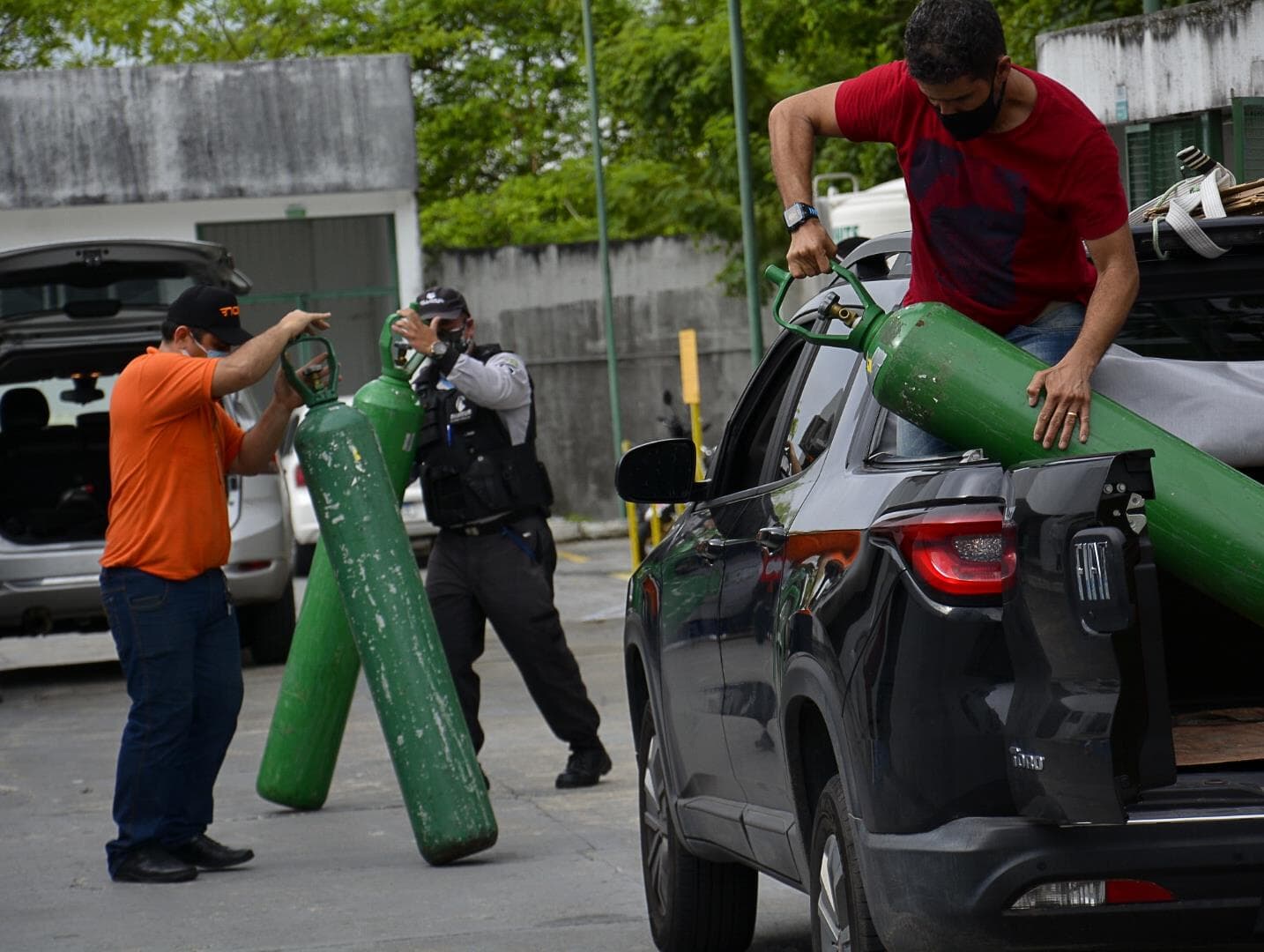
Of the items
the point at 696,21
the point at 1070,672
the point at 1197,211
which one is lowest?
the point at 1070,672

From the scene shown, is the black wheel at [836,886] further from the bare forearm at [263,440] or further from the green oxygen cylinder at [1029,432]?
the bare forearm at [263,440]

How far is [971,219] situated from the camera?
176 inches

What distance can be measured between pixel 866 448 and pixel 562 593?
1380 cm

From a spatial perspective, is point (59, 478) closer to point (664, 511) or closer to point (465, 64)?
point (664, 511)

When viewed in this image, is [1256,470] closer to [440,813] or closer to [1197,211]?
[1197,211]

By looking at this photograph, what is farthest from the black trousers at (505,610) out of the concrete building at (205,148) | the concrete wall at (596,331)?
the concrete wall at (596,331)

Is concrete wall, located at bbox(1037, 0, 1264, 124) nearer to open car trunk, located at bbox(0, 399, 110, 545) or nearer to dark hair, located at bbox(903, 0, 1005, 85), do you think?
open car trunk, located at bbox(0, 399, 110, 545)

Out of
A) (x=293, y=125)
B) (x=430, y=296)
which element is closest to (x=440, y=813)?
(x=430, y=296)

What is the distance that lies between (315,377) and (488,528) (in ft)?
4.95

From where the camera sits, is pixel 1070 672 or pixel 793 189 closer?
pixel 1070 672

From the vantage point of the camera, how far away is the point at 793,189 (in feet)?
15.3

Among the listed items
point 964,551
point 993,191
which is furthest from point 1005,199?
point 964,551

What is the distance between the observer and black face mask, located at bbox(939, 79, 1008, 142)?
434cm

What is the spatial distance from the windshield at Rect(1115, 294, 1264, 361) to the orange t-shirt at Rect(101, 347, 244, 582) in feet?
11.6
